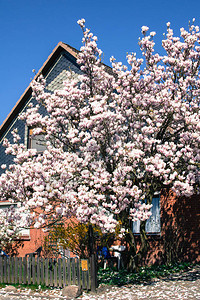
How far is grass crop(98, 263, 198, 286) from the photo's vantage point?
463 inches

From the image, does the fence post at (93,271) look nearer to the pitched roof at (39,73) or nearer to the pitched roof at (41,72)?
the pitched roof at (41,72)

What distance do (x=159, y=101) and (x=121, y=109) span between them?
1.29 meters

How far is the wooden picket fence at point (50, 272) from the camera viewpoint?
11.1 m

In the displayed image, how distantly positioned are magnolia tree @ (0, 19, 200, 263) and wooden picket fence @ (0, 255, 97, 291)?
63.6 inches

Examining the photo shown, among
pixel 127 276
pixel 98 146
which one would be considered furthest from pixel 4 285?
pixel 98 146

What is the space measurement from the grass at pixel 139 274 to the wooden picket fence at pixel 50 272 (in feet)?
2.97

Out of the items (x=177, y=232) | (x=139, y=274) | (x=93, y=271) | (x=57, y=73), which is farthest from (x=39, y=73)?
(x=93, y=271)

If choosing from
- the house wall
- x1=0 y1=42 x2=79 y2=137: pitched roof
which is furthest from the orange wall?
x1=0 y1=42 x2=79 y2=137: pitched roof

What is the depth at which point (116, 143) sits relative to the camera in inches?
430

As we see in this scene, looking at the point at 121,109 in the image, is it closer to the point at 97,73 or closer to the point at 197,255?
the point at 97,73

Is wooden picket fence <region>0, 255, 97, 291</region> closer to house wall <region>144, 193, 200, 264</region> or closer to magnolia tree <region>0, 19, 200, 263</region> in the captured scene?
magnolia tree <region>0, 19, 200, 263</region>

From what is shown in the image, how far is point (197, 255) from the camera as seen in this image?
1438 cm

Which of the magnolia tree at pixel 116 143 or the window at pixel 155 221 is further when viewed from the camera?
the window at pixel 155 221

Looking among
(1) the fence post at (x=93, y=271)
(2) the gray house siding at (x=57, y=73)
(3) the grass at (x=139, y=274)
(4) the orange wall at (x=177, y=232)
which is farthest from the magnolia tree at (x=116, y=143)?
(2) the gray house siding at (x=57, y=73)
